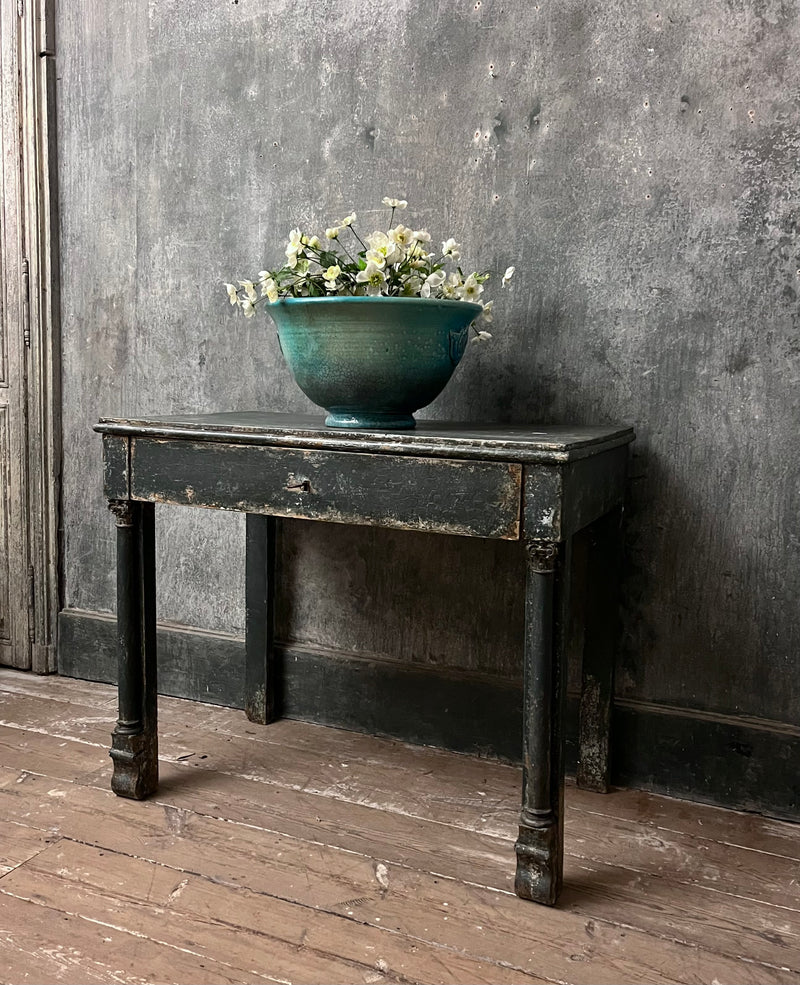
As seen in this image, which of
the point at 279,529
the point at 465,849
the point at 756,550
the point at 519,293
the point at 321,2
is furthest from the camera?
the point at 279,529

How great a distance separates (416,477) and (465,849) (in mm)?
769

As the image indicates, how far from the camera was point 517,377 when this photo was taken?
7.19ft

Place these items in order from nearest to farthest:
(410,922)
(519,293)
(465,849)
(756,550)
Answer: (410,922) → (465,849) → (756,550) → (519,293)

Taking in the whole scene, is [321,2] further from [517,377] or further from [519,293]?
[517,377]

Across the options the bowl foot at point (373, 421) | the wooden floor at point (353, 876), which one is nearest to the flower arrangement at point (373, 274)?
the bowl foot at point (373, 421)

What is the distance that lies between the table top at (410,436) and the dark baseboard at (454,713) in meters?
0.67

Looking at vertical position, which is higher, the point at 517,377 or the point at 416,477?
the point at 517,377

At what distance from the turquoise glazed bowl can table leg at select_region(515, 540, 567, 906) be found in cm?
45

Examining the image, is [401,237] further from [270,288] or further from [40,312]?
[40,312]

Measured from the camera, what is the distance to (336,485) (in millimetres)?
1733

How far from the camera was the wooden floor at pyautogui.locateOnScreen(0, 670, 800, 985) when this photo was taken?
57.6 inches

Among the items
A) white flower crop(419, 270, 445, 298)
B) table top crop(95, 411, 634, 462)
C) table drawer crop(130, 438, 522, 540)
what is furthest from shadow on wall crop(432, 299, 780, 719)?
table drawer crop(130, 438, 522, 540)

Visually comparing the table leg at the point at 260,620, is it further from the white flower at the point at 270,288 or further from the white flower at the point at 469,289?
the white flower at the point at 469,289

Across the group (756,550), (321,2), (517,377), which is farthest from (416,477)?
(321,2)
